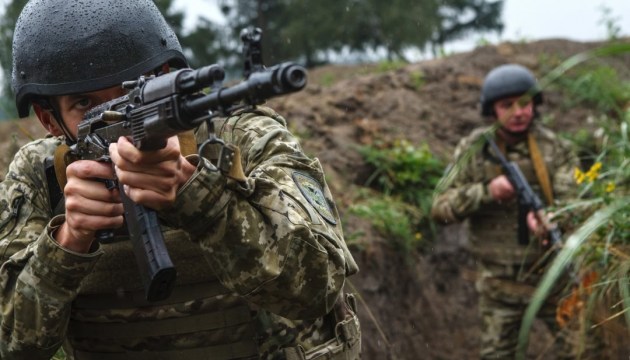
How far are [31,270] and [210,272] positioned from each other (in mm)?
519

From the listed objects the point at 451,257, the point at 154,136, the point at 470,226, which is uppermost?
the point at 154,136

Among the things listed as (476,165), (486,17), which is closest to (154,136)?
(476,165)

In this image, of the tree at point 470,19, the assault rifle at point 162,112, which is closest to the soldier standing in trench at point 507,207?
the assault rifle at point 162,112

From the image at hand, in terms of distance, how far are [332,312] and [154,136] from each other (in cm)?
106

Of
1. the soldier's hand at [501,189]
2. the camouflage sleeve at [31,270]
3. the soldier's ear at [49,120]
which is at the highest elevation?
the soldier's ear at [49,120]

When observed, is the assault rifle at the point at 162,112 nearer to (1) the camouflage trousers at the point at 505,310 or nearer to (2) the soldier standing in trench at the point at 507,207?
(2) the soldier standing in trench at the point at 507,207

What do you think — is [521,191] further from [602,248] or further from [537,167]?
[602,248]

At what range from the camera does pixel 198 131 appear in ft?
8.82

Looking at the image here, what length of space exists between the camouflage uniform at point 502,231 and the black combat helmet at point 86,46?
350cm

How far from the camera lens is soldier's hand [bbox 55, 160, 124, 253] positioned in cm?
228

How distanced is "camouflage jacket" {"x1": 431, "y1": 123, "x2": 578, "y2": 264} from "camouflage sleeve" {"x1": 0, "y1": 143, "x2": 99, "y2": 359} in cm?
389

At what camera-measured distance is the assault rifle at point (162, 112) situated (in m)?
1.80

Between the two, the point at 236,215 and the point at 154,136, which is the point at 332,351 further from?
the point at 154,136

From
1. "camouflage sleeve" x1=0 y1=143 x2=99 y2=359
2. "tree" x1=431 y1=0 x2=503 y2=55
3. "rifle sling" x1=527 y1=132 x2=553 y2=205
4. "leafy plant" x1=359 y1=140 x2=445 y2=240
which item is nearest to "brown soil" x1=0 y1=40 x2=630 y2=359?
"leafy plant" x1=359 y1=140 x2=445 y2=240
